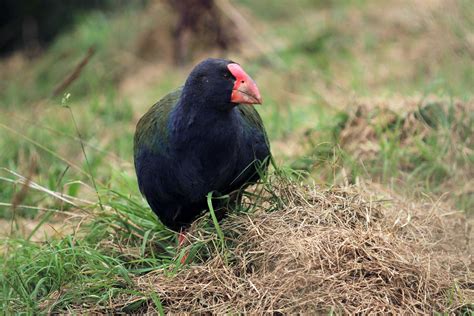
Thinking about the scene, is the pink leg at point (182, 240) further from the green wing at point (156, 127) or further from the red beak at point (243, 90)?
the red beak at point (243, 90)

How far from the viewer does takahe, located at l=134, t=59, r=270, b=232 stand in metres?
3.24

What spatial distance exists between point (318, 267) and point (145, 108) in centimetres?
350

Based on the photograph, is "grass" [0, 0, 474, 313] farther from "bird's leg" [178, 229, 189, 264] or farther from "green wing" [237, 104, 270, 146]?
"green wing" [237, 104, 270, 146]

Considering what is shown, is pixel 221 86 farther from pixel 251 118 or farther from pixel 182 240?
pixel 182 240

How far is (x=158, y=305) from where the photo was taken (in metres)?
3.05

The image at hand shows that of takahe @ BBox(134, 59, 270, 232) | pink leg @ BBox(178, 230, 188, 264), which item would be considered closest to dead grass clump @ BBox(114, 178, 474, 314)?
pink leg @ BBox(178, 230, 188, 264)

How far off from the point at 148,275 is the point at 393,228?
1.07 meters

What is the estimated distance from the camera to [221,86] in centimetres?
322

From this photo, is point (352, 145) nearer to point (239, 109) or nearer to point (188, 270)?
point (239, 109)

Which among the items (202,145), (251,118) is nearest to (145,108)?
(251,118)

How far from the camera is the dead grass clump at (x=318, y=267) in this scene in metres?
2.97

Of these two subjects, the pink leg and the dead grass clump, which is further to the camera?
the pink leg

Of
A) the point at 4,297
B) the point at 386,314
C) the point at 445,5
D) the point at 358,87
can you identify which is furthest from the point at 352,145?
the point at 4,297

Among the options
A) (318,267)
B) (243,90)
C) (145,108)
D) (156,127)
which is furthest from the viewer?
(145,108)
